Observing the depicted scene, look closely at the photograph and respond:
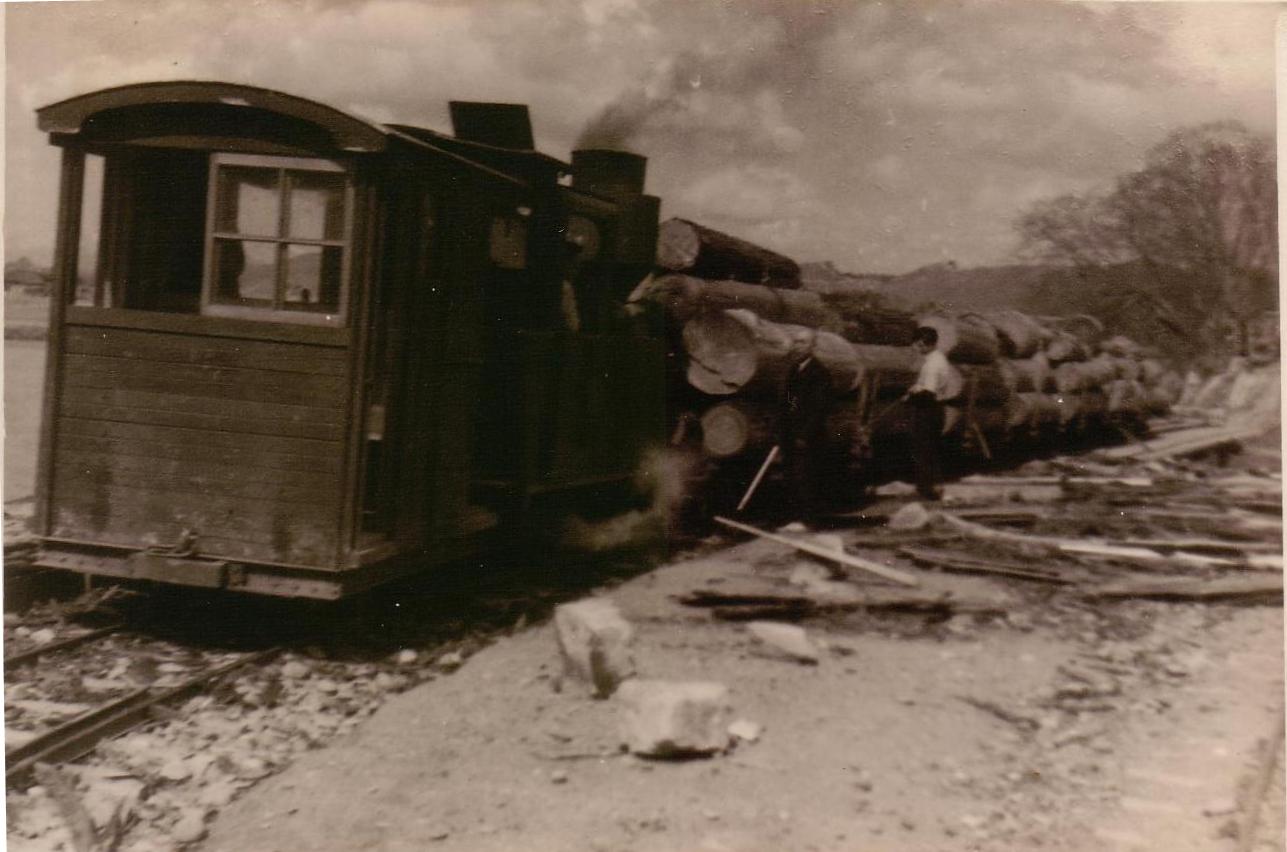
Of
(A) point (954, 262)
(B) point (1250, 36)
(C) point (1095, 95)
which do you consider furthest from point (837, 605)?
(B) point (1250, 36)

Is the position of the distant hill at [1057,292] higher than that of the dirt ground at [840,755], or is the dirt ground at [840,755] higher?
the distant hill at [1057,292]

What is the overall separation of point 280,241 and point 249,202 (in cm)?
23

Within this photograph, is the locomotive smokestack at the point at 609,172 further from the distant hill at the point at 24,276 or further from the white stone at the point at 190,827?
the white stone at the point at 190,827

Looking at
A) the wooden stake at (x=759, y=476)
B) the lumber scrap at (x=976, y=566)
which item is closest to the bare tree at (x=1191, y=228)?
the lumber scrap at (x=976, y=566)

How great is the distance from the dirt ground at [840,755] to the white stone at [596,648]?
0.09m

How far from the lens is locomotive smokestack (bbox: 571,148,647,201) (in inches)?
212

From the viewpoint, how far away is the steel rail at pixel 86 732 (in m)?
3.97

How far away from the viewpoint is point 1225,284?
208 inches

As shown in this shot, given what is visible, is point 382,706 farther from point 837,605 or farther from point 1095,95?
point 1095,95

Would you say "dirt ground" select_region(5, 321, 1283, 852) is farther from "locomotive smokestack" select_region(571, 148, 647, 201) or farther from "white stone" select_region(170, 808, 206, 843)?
"locomotive smokestack" select_region(571, 148, 647, 201)

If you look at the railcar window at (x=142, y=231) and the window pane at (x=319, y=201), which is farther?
the railcar window at (x=142, y=231)

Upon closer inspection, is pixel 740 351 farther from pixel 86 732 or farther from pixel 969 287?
pixel 86 732

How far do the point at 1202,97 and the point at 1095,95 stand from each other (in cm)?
48

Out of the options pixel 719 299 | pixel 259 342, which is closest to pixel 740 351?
pixel 719 299
